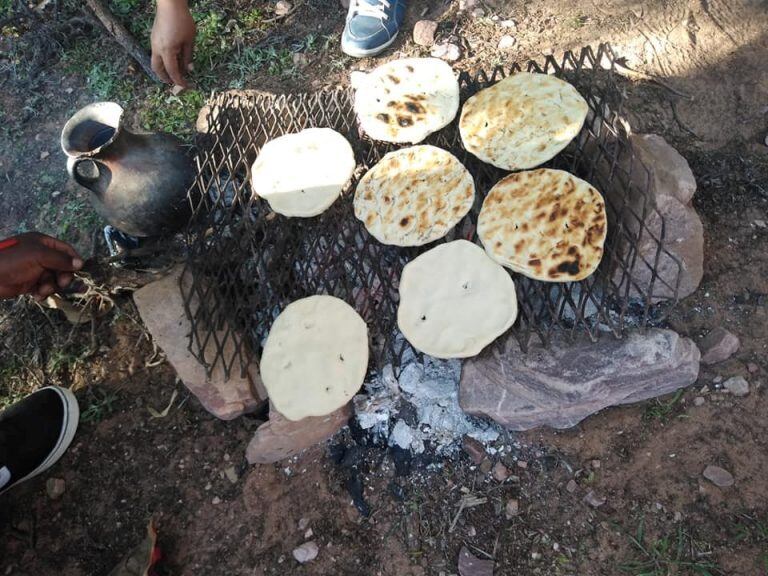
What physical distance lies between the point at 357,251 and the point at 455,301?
2.22 feet

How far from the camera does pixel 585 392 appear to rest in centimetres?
288

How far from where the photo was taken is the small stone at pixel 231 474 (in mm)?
3404

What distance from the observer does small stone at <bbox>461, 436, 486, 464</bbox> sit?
→ 3.13 metres

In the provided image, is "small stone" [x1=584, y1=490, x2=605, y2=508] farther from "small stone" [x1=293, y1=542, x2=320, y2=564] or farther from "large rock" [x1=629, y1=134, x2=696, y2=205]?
"large rock" [x1=629, y1=134, x2=696, y2=205]

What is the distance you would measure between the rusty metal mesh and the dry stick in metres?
1.70

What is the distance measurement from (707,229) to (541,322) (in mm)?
1432

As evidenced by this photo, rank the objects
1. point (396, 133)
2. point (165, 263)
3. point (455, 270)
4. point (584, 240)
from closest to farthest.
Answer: point (584, 240) → point (455, 270) → point (396, 133) → point (165, 263)

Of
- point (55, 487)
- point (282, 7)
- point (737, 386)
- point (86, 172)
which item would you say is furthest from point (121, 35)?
point (737, 386)

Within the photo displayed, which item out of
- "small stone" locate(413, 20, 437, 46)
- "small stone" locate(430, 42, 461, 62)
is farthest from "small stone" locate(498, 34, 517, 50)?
"small stone" locate(413, 20, 437, 46)

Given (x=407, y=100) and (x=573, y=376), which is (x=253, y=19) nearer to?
(x=407, y=100)

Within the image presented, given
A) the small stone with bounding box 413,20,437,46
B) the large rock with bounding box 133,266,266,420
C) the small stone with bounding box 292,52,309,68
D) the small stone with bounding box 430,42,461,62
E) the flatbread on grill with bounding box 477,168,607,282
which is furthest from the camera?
the small stone with bounding box 292,52,309,68

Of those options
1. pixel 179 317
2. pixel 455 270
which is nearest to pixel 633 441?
pixel 455 270

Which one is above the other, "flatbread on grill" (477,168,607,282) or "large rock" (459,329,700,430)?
"flatbread on grill" (477,168,607,282)

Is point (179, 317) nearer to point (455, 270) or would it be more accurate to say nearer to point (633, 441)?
point (455, 270)
